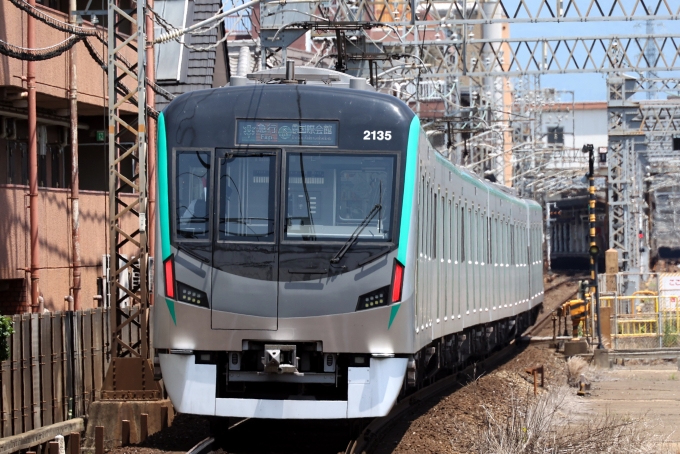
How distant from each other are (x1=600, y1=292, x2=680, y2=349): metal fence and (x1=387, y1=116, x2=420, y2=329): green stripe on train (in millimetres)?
15672

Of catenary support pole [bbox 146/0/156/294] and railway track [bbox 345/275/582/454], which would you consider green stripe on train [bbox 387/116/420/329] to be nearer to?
railway track [bbox 345/275/582/454]

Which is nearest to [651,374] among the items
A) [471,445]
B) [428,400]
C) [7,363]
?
[428,400]

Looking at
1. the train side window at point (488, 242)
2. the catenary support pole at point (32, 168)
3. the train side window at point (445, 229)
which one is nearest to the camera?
the train side window at point (445, 229)

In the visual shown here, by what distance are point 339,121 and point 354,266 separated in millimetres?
1288

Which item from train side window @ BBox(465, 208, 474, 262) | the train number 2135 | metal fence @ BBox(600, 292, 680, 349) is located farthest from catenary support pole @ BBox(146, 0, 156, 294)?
metal fence @ BBox(600, 292, 680, 349)

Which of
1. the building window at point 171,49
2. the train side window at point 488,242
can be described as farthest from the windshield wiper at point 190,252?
the building window at point 171,49

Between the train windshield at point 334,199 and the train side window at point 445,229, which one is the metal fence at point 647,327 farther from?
the train windshield at point 334,199

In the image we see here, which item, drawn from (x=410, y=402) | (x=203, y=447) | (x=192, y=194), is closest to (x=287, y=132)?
(x=192, y=194)

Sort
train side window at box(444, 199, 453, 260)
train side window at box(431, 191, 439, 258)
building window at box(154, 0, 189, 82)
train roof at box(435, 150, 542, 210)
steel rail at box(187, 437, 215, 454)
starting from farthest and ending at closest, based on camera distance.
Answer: building window at box(154, 0, 189, 82) < train roof at box(435, 150, 542, 210) < train side window at box(444, 199, 453, 260) < train side window at box(431, 191, 439, 258) < steel rail at box(187, 437, 215, 454)

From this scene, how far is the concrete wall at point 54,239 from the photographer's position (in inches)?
709

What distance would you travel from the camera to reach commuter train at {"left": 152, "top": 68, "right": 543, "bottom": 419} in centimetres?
1034

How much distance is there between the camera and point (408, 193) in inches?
418

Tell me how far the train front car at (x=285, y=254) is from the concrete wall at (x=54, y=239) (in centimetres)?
791

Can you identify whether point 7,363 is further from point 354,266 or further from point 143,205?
point 354,266
